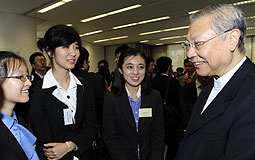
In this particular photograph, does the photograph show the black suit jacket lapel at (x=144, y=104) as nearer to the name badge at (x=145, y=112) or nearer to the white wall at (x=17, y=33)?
the name badge at (x=145, y=112)

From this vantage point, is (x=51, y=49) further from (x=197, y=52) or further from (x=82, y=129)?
(x=197, y=52)

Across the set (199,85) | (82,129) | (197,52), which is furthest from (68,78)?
(199,85)

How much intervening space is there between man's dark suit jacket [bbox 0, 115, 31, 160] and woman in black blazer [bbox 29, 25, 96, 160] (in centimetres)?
34

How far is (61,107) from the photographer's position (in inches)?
64.2

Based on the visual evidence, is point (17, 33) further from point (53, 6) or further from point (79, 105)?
point (79, 105)

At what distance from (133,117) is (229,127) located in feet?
3.41

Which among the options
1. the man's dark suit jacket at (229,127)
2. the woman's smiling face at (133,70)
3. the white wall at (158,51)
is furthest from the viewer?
the white wall at (158,51)

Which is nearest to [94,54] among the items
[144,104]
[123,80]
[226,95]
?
[123,80]

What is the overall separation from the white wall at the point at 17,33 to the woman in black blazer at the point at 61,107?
595 centimetres

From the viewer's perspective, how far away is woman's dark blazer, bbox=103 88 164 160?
181 cm

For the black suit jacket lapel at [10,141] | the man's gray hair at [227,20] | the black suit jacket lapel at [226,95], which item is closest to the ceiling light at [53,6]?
the black suit jacket lapel at [10,141]

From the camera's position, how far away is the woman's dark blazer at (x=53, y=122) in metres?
1.56

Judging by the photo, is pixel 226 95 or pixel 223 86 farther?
pixel 223 86

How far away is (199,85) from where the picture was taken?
2592 millimetres
